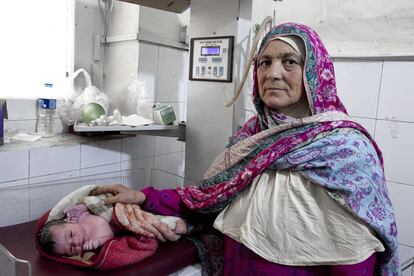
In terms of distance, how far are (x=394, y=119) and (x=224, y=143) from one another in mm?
651

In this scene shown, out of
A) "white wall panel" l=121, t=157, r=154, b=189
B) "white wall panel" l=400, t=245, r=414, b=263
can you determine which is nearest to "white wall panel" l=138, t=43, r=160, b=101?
"white wall panel" l=121, t=157, r=154, b=189

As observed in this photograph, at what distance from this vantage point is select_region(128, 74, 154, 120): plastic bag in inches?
79.2

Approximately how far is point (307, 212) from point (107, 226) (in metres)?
0.62

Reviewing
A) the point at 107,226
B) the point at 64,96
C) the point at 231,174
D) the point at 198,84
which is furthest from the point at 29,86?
the point at 231,174

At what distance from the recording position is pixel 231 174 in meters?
1.09

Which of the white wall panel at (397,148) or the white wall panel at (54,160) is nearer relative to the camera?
the white wall panel at (397,148)

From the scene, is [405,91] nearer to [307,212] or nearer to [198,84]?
[307,212]

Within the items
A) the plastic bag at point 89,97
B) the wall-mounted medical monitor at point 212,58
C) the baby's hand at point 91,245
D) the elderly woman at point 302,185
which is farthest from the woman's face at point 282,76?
the plastic bag at point 89,97

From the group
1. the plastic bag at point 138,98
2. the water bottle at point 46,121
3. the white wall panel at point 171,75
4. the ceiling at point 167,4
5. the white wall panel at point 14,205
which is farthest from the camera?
the white wall panel at point 171,75

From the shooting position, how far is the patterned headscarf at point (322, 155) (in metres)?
0.86

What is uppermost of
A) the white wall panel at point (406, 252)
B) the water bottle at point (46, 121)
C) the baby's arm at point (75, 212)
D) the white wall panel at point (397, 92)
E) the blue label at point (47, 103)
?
the white wall panel at point (397, 92)

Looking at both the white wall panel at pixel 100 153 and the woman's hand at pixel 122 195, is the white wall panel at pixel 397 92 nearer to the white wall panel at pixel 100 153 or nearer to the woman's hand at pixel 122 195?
the woman's hand at pixel 122 195

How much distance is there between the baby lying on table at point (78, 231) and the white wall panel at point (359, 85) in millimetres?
803

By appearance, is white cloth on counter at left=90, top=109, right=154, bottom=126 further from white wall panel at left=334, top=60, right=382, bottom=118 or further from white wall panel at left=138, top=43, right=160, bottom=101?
white wall panel at left=334, top=60, right=382, bottom=118
